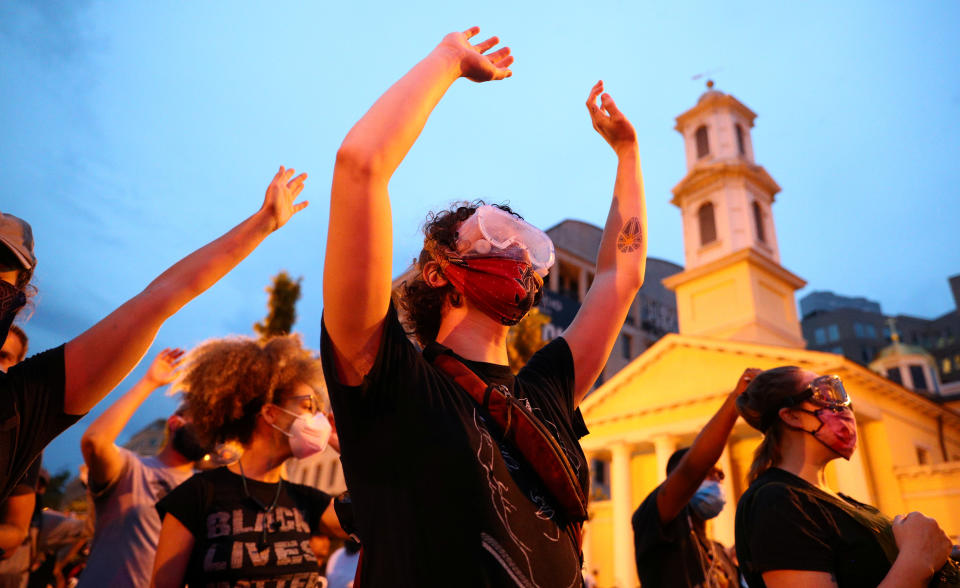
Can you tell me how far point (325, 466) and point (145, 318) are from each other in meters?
49.2

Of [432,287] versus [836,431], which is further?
[836,431]

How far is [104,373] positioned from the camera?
1828mm

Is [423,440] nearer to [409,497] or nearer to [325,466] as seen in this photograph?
[409,497]

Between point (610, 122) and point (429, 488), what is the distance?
72.5 inches

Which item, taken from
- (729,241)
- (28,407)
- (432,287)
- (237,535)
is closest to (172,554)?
(237,535)

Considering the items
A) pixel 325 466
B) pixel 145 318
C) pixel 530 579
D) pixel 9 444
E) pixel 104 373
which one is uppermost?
pixel 325 466

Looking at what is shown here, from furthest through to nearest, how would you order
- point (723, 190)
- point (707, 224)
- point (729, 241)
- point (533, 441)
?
point (707, 224), point (723, 190), point (729, 241), point (533, 441)

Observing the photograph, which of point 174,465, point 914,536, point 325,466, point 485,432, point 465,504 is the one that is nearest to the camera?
point 465,504

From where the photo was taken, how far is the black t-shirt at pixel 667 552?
12.3 ft

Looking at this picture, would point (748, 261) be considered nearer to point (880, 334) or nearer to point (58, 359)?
point (58, 359)

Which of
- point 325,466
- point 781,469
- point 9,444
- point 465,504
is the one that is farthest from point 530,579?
point 325,466

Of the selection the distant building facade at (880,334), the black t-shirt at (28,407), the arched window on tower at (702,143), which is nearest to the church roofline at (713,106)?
the arched window on tower at (702,143)

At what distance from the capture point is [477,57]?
173cm

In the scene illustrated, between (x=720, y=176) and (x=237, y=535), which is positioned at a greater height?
(x=720, y=176)
